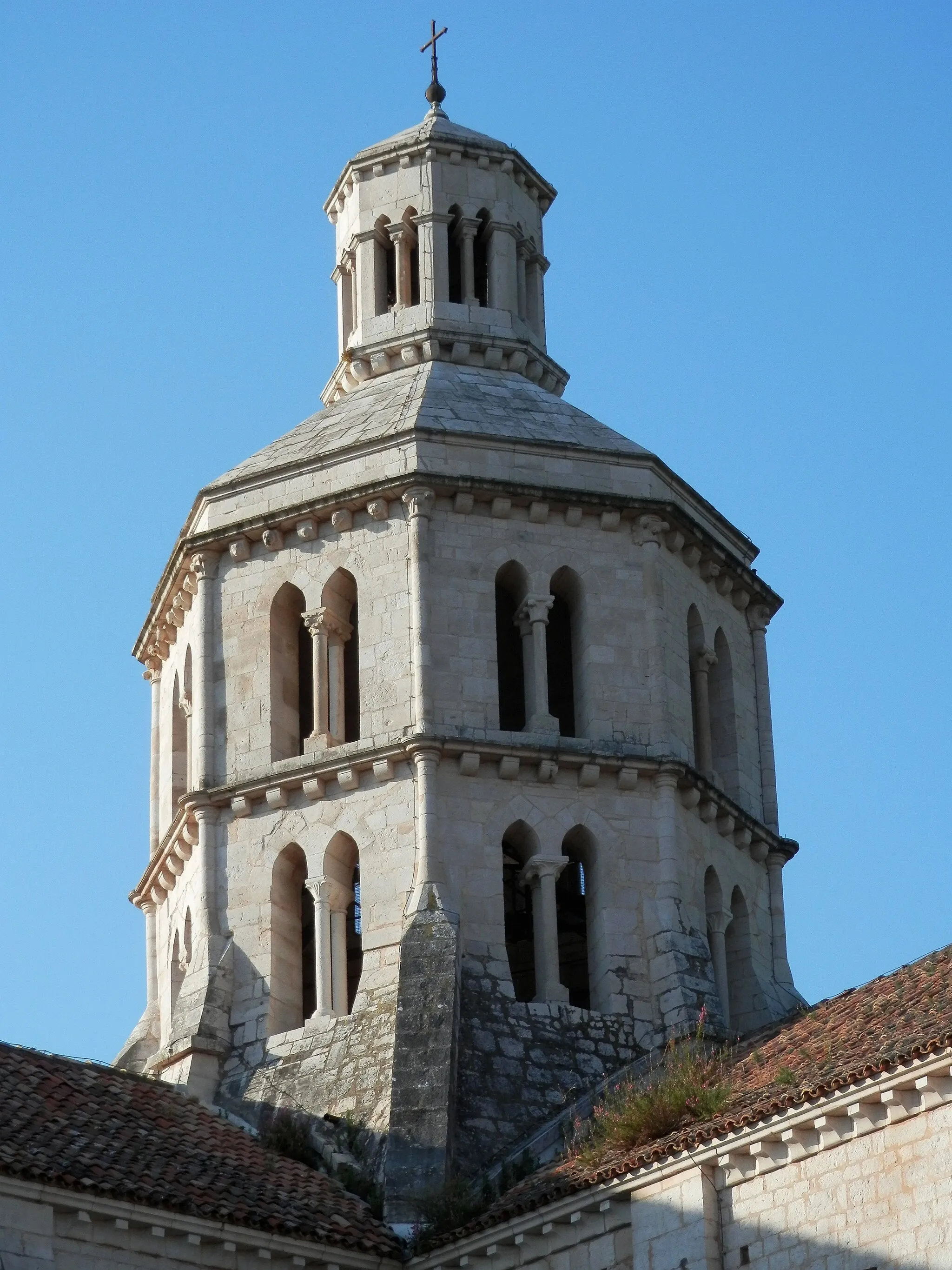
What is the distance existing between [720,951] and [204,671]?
7.16 meters

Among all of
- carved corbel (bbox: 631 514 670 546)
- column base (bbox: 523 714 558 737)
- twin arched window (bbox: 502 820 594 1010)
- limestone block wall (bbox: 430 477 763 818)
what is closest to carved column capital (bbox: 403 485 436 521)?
limestone block wall (bbox: 430 477 763 818)

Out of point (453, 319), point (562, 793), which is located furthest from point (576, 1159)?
point (453, 319)

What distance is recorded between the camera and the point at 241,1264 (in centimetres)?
3030

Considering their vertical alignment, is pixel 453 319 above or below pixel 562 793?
above

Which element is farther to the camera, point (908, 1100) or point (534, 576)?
point (534, 576)

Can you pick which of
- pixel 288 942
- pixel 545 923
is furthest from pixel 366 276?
pixel 545 923

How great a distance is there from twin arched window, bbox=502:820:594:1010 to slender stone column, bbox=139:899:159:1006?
4728 millimetres

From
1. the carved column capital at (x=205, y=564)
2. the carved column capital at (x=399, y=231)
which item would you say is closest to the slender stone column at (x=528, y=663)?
the carved column capital at (x=205, y=564)

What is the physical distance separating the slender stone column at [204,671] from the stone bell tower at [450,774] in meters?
0.04

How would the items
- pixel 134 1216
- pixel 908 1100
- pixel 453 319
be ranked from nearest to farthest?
pixel 908 1100 → pixel 134 1216 → pixel 453 319

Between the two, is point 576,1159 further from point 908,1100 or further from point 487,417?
point 487,417

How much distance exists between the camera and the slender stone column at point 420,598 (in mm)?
36094

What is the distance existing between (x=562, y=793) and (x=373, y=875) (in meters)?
2.47

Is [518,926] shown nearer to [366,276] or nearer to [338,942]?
[338,942]
